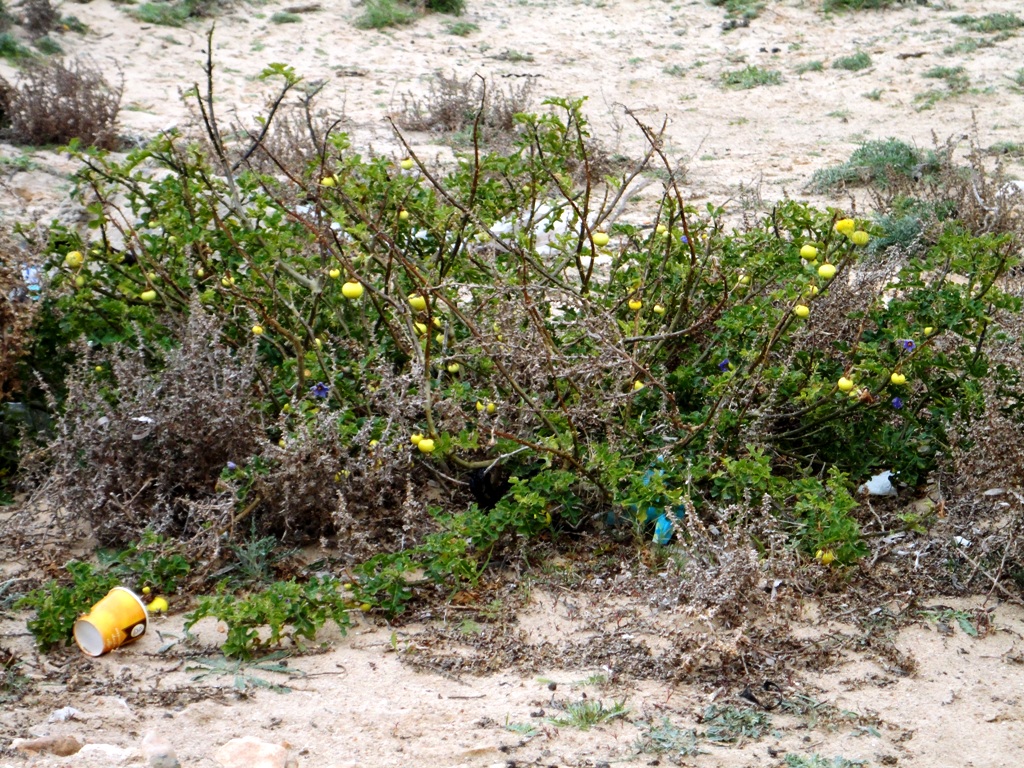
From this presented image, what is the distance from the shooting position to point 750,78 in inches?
366

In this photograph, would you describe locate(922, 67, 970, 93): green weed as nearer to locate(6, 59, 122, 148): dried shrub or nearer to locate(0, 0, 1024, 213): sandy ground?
locate(0, 0, 1024, 213): sandy ground

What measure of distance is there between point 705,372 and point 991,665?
50.3 inches

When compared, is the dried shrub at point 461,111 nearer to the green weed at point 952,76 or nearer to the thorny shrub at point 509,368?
the green weed at point 952,76

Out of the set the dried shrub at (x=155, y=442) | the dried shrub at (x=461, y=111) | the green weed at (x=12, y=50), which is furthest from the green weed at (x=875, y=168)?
the green weed at (x=12, y=50)

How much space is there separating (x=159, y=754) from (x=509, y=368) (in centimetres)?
160

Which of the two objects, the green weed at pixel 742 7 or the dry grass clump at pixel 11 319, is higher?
the green weed at pixel 742 7

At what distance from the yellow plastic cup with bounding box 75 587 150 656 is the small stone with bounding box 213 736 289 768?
55cm

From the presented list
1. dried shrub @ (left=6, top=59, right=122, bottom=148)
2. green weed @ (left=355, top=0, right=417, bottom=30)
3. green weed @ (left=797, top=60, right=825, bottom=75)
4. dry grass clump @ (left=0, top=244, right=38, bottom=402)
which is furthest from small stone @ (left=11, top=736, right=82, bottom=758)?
green weed @ (left=355, top=0, right=417, bottom=30)

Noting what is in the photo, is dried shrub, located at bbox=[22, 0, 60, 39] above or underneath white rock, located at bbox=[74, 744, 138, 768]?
above

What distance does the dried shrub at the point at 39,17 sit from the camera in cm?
953

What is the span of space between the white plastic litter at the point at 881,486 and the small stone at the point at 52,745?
223cm

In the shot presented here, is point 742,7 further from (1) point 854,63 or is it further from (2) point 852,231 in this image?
(2) point 852,231

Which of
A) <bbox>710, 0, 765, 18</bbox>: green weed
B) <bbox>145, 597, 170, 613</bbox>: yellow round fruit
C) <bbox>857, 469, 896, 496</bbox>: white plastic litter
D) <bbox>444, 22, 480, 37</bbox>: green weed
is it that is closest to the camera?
<bbox>145, 597, 170, 613</bbox>: yellow round fruit

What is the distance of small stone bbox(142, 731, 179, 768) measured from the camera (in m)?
1.96
